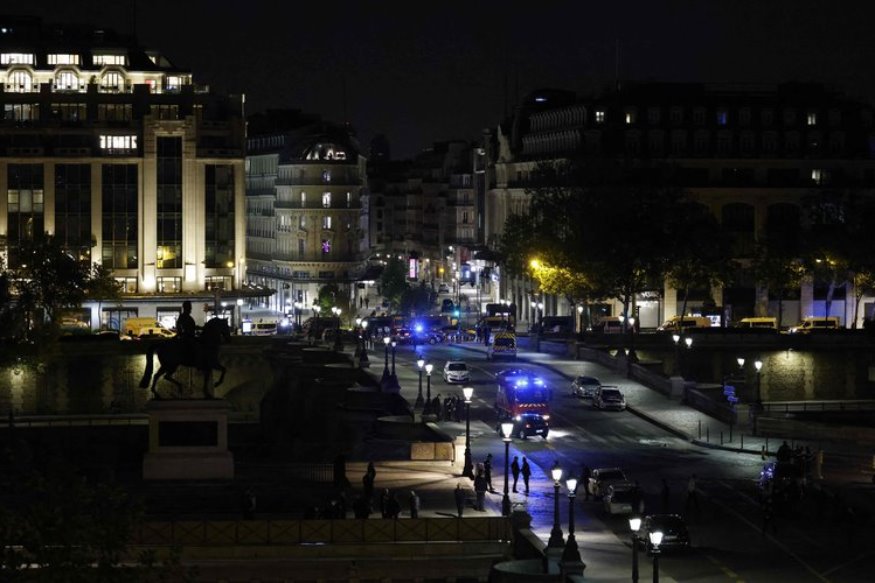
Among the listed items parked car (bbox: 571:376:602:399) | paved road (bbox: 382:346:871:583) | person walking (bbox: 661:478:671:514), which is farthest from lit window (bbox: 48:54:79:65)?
person walking (bbox: 661:478:671:514)

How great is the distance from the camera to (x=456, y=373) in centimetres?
12206

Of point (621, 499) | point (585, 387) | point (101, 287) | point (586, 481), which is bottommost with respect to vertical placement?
point (621, 499)

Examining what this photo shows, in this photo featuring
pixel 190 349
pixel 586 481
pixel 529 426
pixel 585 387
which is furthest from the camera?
pixel 585 387

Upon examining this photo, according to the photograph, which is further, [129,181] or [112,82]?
[112,82]

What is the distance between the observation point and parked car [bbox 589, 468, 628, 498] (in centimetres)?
8275

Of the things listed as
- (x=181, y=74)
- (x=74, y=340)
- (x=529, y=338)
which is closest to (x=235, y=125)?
(x=181, y=74)

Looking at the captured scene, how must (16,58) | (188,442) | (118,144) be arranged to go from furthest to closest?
(16,58)
(118,144)
(188,442)

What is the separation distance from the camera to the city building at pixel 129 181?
167 meters

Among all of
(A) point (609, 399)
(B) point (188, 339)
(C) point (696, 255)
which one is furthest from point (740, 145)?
(B) point (188, 339)

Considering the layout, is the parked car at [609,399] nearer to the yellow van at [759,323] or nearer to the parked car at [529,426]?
the parked car at [529,426]

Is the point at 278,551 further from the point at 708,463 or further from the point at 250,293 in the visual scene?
the point at 250,293

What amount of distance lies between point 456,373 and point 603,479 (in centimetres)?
3929

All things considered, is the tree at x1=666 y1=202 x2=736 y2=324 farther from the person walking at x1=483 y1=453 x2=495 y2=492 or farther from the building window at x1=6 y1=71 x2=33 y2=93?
the person walking at x1=483 y1=453 x2=495 y2=492

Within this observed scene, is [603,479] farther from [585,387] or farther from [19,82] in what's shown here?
[19,82]
